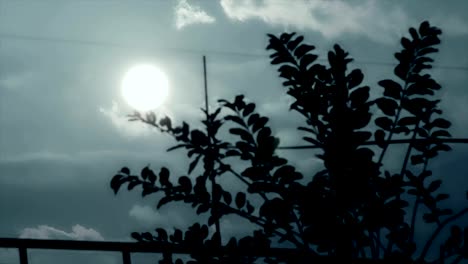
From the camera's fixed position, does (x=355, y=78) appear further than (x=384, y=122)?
No

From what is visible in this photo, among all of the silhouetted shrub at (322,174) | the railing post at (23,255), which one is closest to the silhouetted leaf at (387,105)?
the silhouetted shrub at (322,174)

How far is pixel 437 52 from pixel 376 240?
1405 mm

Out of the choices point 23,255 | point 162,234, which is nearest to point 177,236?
point 162,234

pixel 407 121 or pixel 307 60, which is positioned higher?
pixel 307 60

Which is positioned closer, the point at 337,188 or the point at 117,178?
the point at 337,188

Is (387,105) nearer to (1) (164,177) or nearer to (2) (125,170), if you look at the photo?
(1) (164,177)

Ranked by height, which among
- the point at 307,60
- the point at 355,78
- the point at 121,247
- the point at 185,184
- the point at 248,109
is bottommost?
the point at 121,247

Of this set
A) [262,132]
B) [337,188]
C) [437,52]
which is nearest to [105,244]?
[262,132]

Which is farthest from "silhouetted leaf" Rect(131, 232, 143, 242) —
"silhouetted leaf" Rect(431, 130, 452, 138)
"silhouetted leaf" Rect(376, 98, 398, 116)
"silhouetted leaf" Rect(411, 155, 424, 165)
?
"silhouetted leaf" Rect(431, 130, 452, 138)

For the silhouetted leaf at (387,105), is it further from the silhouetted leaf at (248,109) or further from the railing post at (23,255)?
the railing post at (23,255)

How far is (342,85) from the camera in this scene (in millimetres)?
3602

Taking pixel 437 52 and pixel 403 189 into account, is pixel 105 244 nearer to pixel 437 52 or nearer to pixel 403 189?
pixel 403 189

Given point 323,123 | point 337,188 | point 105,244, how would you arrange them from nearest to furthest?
point 337,188
point 323,123
point 105,244

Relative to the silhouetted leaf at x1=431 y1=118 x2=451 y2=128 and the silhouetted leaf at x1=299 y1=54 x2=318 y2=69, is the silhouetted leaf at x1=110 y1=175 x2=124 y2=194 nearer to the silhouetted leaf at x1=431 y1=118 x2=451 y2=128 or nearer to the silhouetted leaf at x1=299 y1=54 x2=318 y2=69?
the silhouetted leaf at x1=299 y1=54 x2=318 y2=69
